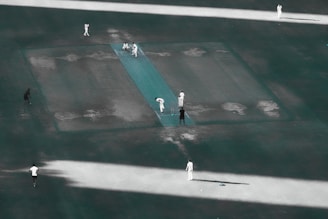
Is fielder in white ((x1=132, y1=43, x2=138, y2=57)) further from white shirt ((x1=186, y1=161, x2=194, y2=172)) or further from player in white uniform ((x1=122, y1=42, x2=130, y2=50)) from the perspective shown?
white shirt ((x1=186, y1=161, x2=194, y2=172))

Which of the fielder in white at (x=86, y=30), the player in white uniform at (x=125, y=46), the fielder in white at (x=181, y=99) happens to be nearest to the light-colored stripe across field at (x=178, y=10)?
the fielder in white at (x=86, y=30)

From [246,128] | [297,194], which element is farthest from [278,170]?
[246,128]

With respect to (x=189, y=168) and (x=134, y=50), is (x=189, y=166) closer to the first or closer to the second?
(x=189, y=168)

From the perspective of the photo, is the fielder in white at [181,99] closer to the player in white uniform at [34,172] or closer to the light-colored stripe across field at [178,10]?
the player in white uniform at [34,172]

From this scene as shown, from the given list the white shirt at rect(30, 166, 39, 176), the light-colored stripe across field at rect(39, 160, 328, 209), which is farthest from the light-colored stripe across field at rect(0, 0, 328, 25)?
the white shirt at rect(30, 166, 39, 176)

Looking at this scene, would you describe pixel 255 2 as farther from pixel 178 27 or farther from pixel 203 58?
pixel 203 58

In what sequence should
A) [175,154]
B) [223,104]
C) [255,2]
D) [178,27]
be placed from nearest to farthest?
1. [175,154]
2. [223,104]
3. [178,27]
4. [255,2]

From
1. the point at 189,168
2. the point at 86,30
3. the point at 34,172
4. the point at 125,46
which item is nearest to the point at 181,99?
the point at 189,168
